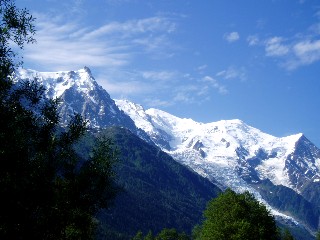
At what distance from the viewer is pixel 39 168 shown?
96.0ft

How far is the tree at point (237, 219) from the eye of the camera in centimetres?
6244

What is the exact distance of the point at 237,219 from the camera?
6556 centimetres

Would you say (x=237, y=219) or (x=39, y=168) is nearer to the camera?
(x=39, y=168)

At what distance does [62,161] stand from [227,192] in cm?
4653

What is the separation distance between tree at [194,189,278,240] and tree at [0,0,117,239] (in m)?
30.0

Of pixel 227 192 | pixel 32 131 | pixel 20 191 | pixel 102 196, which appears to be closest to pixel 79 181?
pixel 102 196

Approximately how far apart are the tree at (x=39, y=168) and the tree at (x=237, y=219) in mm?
30038

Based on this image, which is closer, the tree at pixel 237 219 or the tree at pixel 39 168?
the tree at pixel 39 168

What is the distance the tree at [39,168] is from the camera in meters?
27.0

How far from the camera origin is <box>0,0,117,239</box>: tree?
27.0m

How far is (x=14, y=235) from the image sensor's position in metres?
27.4

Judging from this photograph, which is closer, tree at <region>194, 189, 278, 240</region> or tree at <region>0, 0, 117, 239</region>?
tree at <region>0, 0, 117, 239</region>

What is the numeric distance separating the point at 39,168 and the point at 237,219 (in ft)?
142

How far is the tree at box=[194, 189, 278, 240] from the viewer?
2458 inches
